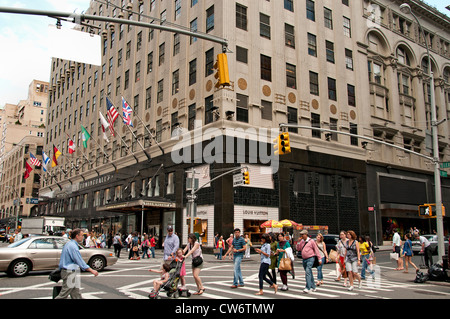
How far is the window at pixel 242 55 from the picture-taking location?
1293 inches

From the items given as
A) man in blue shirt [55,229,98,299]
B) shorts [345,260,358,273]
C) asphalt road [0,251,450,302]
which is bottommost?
asphalt road [0,251,450,302]

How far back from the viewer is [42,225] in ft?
151

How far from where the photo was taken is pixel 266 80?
3438 centimetres

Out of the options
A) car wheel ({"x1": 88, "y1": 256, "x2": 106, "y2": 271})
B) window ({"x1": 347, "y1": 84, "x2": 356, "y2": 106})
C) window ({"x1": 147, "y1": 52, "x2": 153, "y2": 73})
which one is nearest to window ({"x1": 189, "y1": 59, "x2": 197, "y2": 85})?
window ({"x1": 147, "y1": 52, "x2": 153, "y2": 73})

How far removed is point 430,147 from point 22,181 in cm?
9704

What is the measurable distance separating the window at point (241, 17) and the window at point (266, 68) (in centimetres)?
312

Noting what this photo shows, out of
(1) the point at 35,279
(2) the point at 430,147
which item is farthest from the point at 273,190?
(1) the point at 35,279

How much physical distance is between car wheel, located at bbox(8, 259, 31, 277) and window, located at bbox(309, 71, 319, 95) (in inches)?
1157

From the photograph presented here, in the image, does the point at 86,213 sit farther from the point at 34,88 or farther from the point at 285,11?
the point at 34,88

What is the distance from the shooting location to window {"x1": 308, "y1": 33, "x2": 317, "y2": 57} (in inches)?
1519

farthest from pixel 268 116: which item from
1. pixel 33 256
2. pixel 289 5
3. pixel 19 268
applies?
pixel 19 268

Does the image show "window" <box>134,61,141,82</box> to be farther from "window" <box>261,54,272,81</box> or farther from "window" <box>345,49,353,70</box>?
"window" <box>345,49,353,70</box>

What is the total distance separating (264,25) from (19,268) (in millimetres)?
28399

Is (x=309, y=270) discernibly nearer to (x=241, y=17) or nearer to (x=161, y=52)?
(x=241, y=17)
